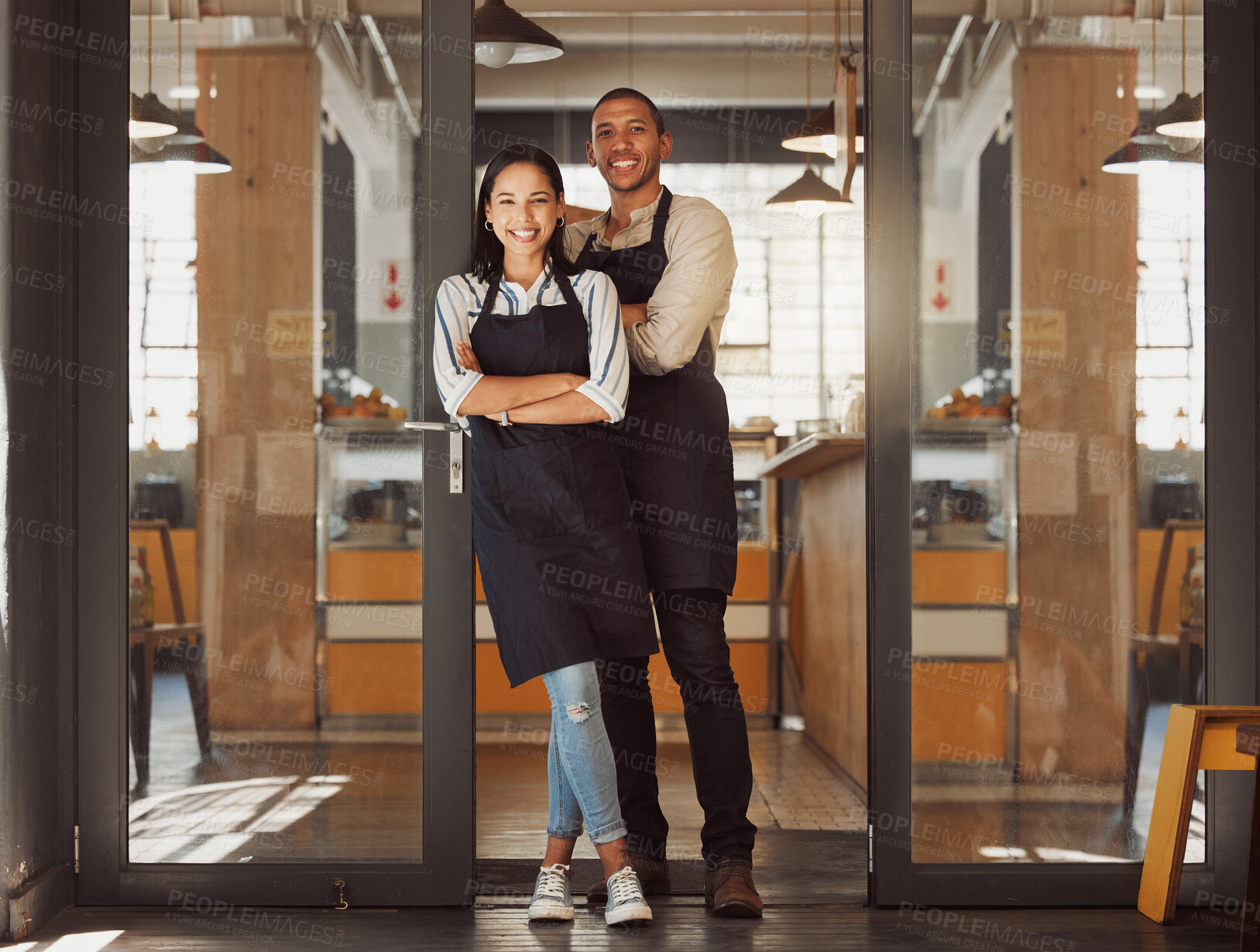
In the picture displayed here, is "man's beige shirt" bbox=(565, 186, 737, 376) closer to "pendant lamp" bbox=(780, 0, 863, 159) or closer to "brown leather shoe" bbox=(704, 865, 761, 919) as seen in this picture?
"brown leather shoe" bbox=(704, 865, 761, 919)

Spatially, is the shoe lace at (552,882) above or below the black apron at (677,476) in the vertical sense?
below

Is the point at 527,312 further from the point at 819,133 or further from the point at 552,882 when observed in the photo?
the point at 819,133

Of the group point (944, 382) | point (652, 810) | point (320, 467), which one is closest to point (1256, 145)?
point (944, 382)

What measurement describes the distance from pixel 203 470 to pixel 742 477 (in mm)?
3807

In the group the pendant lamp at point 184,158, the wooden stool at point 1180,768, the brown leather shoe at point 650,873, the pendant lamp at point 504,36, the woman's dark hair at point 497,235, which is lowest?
the brown leather shoe at point 650,873

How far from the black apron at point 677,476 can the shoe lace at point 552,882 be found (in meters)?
0.62

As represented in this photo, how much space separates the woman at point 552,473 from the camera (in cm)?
248

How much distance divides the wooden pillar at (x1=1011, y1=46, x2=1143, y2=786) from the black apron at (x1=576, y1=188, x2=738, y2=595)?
0.66 m

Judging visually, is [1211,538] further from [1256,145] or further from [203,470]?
[203,470]

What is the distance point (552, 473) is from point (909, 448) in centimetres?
81

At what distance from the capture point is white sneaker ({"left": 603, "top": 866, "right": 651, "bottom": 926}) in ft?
8.32

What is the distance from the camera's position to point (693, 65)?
8039 millimetres

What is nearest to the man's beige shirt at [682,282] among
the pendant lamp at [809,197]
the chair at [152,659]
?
the chair at [152,659]

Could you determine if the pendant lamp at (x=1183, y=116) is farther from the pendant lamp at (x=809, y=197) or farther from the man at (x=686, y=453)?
the pendant lamp at (x=809, y=197)
